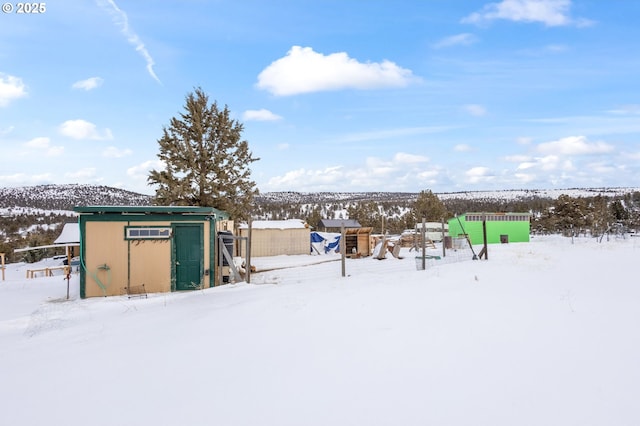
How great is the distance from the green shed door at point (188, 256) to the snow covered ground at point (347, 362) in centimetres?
523

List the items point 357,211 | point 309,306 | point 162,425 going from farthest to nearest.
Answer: point 357,211, point 309,306, point 162,425

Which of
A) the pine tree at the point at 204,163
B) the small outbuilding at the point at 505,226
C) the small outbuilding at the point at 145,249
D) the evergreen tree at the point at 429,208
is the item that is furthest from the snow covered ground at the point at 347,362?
the evergreen tree at the point at 429,208

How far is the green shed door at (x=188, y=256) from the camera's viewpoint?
14.2m

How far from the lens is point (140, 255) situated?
1392 cm

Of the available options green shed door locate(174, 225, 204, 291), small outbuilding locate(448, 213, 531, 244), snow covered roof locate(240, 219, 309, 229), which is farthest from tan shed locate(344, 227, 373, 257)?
green shed door locate(174, 225, 204, 291)

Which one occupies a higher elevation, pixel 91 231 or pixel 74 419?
pixel 91 231

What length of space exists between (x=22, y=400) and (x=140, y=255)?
9.59 m

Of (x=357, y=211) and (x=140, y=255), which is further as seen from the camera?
(x=357, y=211)

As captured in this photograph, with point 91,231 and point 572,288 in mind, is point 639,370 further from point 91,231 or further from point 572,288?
point 91,231

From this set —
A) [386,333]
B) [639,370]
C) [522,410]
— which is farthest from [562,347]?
[386,333]

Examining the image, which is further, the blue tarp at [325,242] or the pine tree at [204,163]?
the blue tarp at [325,242]

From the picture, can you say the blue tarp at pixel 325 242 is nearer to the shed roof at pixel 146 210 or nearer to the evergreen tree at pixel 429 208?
the evergreen tree at pixel 429 208

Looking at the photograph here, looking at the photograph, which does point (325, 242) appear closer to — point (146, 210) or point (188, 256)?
point (188, 256)

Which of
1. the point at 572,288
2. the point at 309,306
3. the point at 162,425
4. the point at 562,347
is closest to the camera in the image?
the point at 162,425
